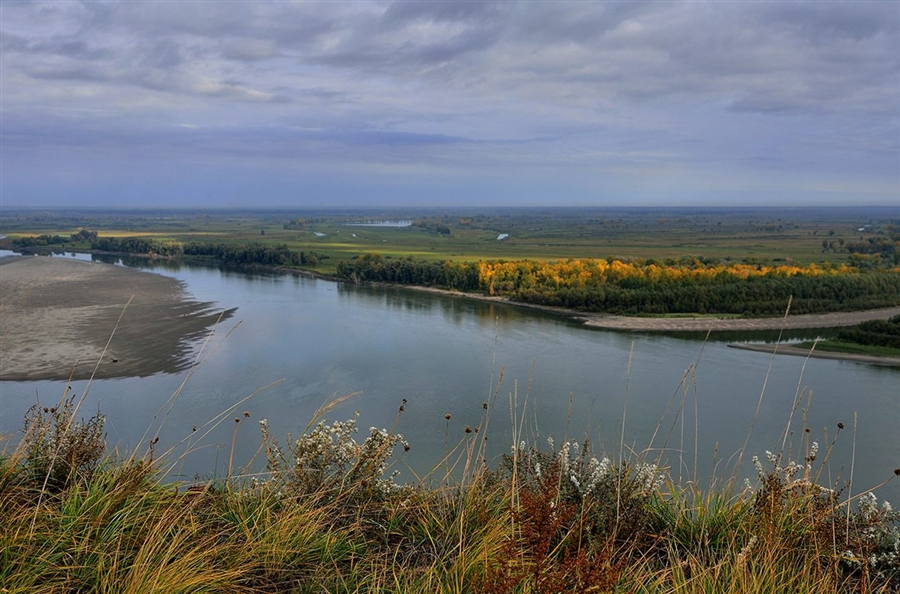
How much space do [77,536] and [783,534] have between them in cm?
266

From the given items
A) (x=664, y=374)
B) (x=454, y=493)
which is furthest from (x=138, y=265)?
(x=454, y=493)

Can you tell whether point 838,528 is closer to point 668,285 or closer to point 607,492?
point 607,492

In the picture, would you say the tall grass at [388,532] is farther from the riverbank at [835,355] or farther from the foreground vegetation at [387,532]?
the riverbank at [835,355]

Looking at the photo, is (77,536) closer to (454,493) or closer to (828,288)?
(454,493)

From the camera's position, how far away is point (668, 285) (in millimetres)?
32000

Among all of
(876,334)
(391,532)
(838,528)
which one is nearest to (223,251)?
(876,334)

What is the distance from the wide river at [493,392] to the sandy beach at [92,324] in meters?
1.01

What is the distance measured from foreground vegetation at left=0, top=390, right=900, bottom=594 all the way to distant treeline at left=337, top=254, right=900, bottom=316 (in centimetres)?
2689

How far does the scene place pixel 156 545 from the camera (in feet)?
6.97

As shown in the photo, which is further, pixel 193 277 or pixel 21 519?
pixel 193 277

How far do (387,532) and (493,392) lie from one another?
1253 cm

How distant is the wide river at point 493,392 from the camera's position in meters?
11.0

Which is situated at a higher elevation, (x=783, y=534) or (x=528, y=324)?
(x=783, y=534)

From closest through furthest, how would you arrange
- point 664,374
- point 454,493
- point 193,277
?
point 454,493 < point 664,374 < point 193,277
